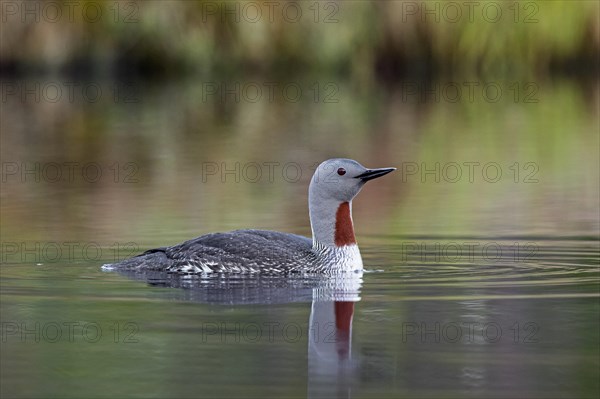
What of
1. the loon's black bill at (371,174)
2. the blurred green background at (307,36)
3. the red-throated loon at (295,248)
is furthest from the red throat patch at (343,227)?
the blurred green background at (307,36)

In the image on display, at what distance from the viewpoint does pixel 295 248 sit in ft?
28.1

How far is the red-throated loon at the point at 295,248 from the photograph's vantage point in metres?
8.48

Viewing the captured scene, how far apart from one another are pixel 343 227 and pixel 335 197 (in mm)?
178

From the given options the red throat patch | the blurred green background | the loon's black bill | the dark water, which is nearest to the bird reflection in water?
the dark water

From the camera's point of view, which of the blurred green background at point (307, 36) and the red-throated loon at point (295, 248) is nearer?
the red-throated loon at point (295, 248)

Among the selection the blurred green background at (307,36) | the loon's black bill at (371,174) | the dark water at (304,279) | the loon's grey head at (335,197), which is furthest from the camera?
the blurred green background at (307,36)

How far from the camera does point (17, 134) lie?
1938cm

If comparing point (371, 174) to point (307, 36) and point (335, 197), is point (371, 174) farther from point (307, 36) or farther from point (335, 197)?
point (307, 36)

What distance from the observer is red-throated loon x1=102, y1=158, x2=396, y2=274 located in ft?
27.8

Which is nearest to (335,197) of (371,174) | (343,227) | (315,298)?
(343,227)

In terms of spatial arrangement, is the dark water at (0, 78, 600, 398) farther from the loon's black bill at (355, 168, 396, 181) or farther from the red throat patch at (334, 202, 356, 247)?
the loon's black bill at (355, 168, 396, 181)

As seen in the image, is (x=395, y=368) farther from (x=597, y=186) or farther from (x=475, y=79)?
(x=475, y=79)

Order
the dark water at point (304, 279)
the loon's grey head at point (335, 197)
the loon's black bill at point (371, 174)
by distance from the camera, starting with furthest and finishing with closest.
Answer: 1. the loon's grey head at point (335, 197)
2. the loon's black bill at point (371, 174)
3. the dark water at point (304, 279)

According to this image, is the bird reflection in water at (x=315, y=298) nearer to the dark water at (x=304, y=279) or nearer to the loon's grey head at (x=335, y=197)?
the dark water at (x=304, y=279)
